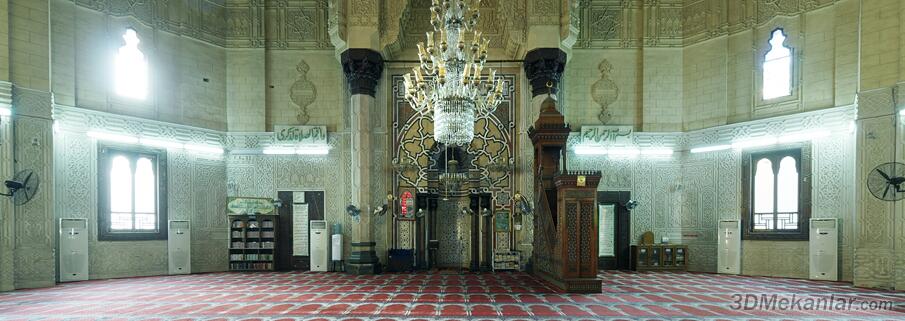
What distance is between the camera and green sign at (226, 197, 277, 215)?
9.44m

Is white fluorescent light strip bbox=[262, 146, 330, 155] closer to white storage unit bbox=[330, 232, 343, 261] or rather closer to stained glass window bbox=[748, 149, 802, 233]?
white storage unit bbox=[330, 232, 343, 261]

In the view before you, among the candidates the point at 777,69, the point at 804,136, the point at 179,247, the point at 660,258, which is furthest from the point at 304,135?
the point at 804,136

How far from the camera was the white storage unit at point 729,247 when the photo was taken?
8.97m

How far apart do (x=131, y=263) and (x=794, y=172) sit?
36.5ft

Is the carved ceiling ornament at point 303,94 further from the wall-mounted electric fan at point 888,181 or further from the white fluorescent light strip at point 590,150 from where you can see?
the wall-mounted electric fan at point 888,181

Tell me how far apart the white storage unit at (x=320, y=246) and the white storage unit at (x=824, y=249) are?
A: 8.10 metres

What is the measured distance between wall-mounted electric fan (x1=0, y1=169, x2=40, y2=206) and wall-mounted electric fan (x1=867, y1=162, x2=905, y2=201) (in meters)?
11.6

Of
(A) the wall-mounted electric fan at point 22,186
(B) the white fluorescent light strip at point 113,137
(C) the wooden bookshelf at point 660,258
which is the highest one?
(B) the white fluorescent light strip at point 113,137

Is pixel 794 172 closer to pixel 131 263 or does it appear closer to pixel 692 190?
pixel 692 190

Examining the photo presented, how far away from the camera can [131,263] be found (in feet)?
28.0

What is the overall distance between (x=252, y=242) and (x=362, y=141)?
9.31ft

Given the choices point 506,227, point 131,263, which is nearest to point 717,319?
point 506,227

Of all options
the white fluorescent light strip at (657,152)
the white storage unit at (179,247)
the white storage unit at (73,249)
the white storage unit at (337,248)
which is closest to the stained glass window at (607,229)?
the white fluorescent light strip at (657,152)

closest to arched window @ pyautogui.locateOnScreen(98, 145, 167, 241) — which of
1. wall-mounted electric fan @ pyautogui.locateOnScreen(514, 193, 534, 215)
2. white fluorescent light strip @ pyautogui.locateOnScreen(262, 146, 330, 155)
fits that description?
white fluorescent light strip @ pyautogui.locateOnScreen(262, 146, 330, 155)
